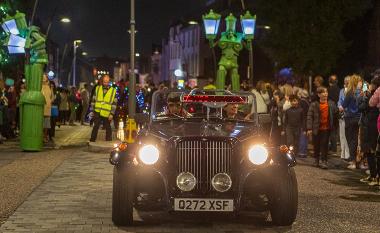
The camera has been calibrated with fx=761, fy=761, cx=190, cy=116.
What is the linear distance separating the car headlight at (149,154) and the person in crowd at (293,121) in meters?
9.52

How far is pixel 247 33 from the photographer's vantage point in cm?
2842

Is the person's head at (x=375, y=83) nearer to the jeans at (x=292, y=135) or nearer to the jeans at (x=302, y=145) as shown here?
the jeans at (x=292, y=135)

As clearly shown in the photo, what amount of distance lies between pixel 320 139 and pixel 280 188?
758 cm

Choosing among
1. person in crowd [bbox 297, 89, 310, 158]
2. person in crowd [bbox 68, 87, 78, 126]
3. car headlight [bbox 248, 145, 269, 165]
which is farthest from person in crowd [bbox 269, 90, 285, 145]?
person in crowd [bbox 68, 87, 78, 126]

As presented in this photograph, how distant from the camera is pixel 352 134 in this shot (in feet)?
51.8

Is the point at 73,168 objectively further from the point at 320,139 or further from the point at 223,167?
the point at 223,167

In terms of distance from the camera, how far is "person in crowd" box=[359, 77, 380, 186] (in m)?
13.2

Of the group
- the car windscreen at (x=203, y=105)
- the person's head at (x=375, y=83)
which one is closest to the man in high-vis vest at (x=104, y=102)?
the person's head at (x=375, y=83)

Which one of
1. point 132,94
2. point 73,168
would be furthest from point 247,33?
point 73,168

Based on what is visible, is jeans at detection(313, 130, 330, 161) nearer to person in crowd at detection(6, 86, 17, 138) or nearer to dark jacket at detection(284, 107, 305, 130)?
dark jacket at detection(284, 107, 305, 130)

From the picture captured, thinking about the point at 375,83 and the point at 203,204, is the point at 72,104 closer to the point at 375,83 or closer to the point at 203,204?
the point at 375,83

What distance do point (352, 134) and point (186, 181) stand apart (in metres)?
8.22

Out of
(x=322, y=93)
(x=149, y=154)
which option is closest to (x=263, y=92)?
(x=322, y=93)

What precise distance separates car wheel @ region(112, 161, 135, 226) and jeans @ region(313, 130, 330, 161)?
8026 millimetres
